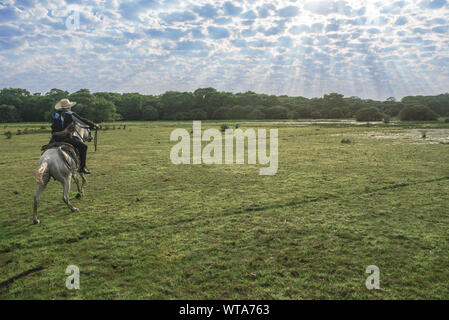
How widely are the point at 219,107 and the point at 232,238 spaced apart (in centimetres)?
9911

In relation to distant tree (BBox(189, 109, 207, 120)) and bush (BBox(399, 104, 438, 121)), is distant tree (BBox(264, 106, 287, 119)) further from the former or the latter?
bush (BBox(399, 104, 438, 121))

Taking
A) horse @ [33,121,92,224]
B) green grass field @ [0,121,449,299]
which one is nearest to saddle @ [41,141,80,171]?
horse @ [33,121,92,224]

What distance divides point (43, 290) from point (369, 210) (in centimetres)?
709

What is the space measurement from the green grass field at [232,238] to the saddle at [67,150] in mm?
1280

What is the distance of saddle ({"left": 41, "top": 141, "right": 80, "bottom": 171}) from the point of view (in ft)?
22.4

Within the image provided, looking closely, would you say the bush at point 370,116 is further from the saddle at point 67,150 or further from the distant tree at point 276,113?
the saddle at point 67,150

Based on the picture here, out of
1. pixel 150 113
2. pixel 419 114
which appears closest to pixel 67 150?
pixel 419 114

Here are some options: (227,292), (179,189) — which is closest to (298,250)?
(227,292)

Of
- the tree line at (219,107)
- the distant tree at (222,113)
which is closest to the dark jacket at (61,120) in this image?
the tree line at (219,107)

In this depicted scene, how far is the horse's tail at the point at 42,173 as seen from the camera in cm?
623

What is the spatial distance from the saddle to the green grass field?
4.20 feet

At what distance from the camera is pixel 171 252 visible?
194 inches

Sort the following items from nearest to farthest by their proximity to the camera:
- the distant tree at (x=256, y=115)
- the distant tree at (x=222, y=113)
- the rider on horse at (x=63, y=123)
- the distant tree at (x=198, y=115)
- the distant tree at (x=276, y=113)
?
the rider on horse at (x=63, y=123), the distant tree at (x=256, y=115), the distant tree at (x=276, y=113), the distant tree at (x=198, y=115), the distant tree at (x=222, y=113)
